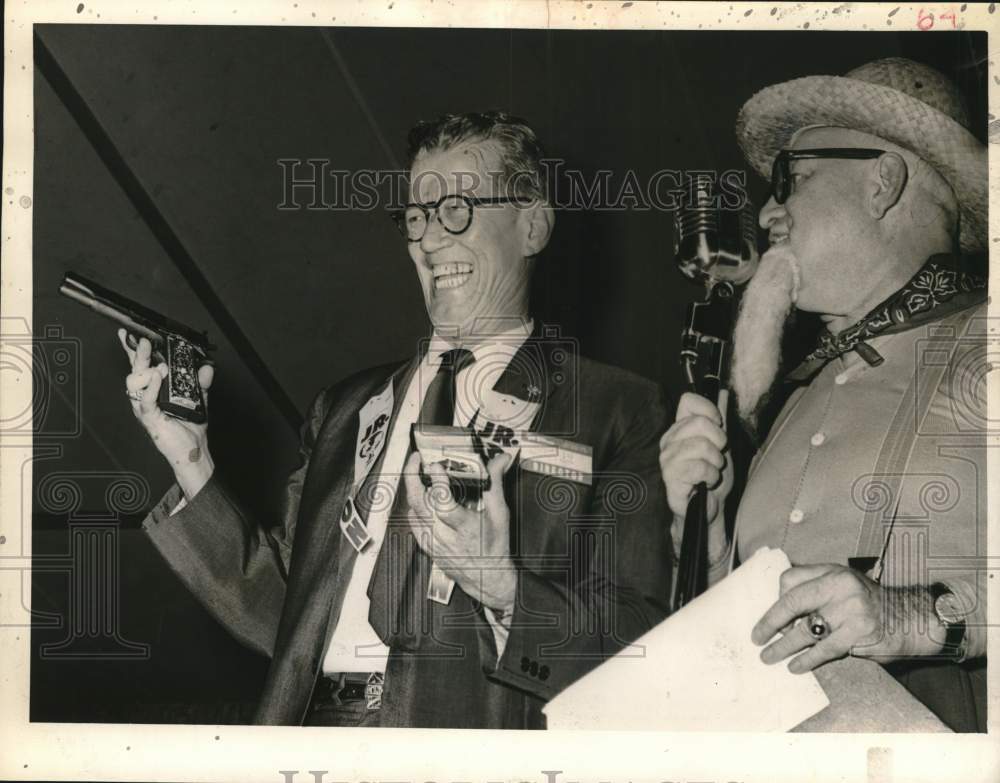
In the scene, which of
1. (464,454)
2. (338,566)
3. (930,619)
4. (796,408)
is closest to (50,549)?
(338,566)

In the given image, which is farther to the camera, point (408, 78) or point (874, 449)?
point (408, 78)

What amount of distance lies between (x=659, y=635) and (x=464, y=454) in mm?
615

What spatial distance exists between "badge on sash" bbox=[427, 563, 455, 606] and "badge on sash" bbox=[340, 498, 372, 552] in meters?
0.18

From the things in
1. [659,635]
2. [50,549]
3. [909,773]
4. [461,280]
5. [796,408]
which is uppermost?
[461,280]

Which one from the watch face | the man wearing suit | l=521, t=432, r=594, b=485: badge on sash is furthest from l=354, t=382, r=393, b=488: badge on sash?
the watch face

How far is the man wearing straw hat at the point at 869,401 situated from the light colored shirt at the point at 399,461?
45cm

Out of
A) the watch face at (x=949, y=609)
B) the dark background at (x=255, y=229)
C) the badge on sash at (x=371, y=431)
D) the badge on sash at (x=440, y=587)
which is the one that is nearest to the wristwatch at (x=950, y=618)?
the watch face at (x=949, y=609)

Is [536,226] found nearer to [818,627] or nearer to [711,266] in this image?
[711,266]

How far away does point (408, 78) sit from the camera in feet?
11.9

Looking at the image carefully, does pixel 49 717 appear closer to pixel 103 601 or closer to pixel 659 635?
pixel 103 601

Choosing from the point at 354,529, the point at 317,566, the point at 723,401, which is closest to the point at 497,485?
the point at 354,529

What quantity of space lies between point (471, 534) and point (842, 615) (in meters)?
0.86

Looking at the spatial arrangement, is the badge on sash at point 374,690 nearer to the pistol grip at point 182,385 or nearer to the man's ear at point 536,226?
the pistol grip at point 182,385

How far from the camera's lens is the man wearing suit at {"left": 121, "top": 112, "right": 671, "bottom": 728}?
3387 millimetres
